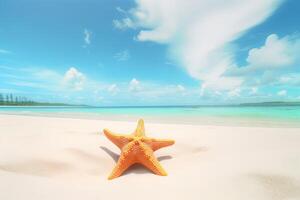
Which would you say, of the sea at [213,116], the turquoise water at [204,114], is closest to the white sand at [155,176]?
the sea at [213,116]

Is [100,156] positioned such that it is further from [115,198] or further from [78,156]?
[115,198]

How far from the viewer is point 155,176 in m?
2.30

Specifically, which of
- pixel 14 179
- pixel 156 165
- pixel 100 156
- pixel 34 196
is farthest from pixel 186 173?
pixel 14 179

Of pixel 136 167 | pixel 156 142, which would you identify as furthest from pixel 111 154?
pixel 156 142

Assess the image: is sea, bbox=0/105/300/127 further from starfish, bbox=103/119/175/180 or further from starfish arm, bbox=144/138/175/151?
starfish, bbox=103/119/175/180

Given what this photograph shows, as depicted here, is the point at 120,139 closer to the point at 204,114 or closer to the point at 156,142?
the point at 156,142

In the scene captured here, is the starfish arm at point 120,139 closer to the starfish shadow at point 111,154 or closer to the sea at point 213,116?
the starfish shadow at point 111,154

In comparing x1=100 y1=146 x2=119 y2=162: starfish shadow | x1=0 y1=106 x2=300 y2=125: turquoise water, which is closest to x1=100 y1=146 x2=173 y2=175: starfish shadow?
x1=100 y1=146 x2=119 y2=162: starfish shadow

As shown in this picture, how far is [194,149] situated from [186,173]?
1140 millimetres

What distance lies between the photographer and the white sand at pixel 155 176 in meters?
1.81

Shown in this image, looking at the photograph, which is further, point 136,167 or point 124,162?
point 136,167

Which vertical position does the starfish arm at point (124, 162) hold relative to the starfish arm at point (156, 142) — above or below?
below

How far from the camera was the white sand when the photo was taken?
71.4 inches

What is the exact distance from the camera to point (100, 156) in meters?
2.99
